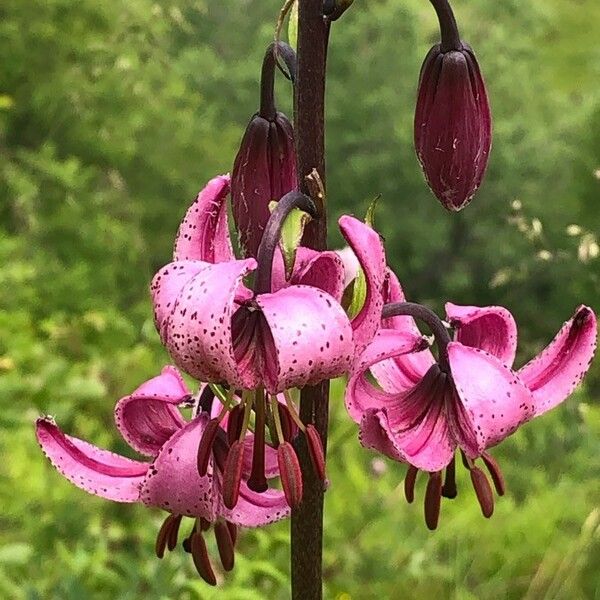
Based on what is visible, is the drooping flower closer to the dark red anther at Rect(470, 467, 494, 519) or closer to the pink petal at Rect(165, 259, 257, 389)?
the dark red anther at Rect(470, 467, 494, 519)

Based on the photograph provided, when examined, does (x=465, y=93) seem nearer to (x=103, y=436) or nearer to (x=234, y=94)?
(x=103, y=436)

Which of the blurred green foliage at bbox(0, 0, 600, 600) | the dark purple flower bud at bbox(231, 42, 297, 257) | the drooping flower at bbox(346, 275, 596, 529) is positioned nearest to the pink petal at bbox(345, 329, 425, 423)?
Answer: the drooping flower at bbox(346, 275, 596, 529)

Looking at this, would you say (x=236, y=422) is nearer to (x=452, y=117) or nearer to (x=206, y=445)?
(x=206, y=445)

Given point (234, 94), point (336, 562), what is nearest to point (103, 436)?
point (336, 562)

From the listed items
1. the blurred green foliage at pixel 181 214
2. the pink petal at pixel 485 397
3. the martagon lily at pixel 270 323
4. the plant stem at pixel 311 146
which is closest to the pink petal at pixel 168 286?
the martagon lily at pixel 270 323

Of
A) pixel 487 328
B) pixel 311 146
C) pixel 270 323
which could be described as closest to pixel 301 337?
pixel 270 323

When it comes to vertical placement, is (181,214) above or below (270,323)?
below

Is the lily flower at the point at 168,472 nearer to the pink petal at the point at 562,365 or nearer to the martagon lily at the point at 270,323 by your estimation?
the martagon lily at the point at 270,323
